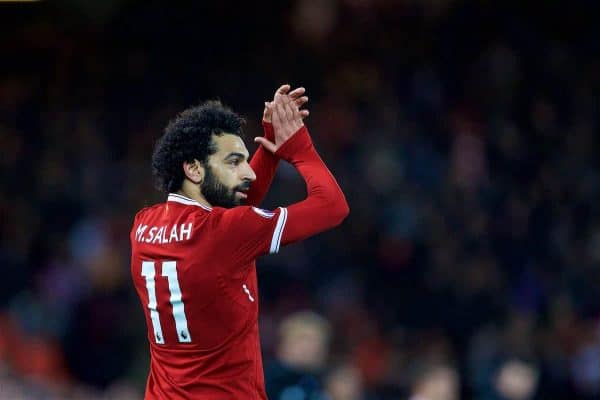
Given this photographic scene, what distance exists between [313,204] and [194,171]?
0.47 m

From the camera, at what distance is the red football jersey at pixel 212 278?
3666 millimetres

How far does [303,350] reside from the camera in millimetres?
5480

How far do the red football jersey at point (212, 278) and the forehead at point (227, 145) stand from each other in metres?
0.20

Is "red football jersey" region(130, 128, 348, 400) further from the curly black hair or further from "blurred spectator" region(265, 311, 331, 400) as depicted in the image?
"blurred spectator" region(265, 311, 331, 400)

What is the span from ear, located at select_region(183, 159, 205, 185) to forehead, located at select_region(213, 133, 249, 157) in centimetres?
8

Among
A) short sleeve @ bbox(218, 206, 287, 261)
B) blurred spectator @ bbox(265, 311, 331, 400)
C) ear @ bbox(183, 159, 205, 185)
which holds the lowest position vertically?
blurred spectator @ bbox(265, 311, 331, 400)

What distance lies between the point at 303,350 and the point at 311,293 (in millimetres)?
3567

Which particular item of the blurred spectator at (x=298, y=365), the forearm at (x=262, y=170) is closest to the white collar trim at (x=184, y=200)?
the forearm at (x=262, y=170)

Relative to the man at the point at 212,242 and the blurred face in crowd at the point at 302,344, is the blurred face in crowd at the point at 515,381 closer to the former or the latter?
the blurred face in crowd at the point at 302,344

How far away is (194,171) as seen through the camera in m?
3.84

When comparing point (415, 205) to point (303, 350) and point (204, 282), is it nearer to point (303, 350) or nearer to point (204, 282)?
point (303, 350)

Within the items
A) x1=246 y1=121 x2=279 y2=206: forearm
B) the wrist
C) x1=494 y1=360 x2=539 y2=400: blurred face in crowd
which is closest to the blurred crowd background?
x1=494 y1=360 x2=539 y2=400: blurred face in crowd

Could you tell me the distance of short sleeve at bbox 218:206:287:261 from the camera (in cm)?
363

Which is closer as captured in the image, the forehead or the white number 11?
the white number 11
